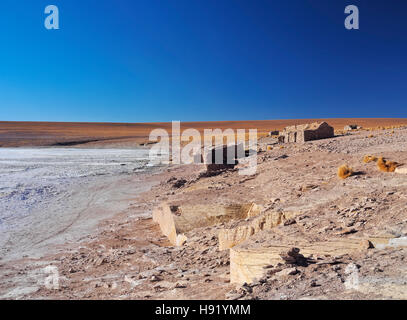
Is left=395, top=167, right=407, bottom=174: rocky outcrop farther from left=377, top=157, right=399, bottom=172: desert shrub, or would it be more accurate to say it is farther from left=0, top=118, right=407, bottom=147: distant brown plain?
left=0, top=118, right=407, bottom=147: distant brown plain

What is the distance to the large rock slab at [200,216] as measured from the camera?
25.2 ft

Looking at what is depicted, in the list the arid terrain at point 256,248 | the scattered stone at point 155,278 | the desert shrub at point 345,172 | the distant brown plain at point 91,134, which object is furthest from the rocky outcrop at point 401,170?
the distant brown plain at point 91,134

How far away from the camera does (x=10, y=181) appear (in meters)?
17.3

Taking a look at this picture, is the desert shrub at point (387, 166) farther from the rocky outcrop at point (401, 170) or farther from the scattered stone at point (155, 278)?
the scattered stone at point (155, 278)

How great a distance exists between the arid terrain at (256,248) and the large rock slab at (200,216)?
2 cm

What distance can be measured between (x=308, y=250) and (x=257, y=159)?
33.7ft

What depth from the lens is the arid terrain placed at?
11.8 feet

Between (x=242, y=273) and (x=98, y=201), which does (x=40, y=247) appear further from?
(x=242, y=273)

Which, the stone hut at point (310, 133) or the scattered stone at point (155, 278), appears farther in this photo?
the stone hut at point (310, 133)

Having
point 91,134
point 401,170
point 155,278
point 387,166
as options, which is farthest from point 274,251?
point 91,134

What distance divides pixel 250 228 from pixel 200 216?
7.16ft

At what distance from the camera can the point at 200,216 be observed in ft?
26.1

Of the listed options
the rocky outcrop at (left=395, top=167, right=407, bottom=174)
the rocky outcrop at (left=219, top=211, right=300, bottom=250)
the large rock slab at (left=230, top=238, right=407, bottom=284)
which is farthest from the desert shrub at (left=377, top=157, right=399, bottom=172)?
the large rock slab at (left=230, top=238, right=407, bottom=284)

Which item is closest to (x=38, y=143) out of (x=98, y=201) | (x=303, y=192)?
(x=98, y=201)
